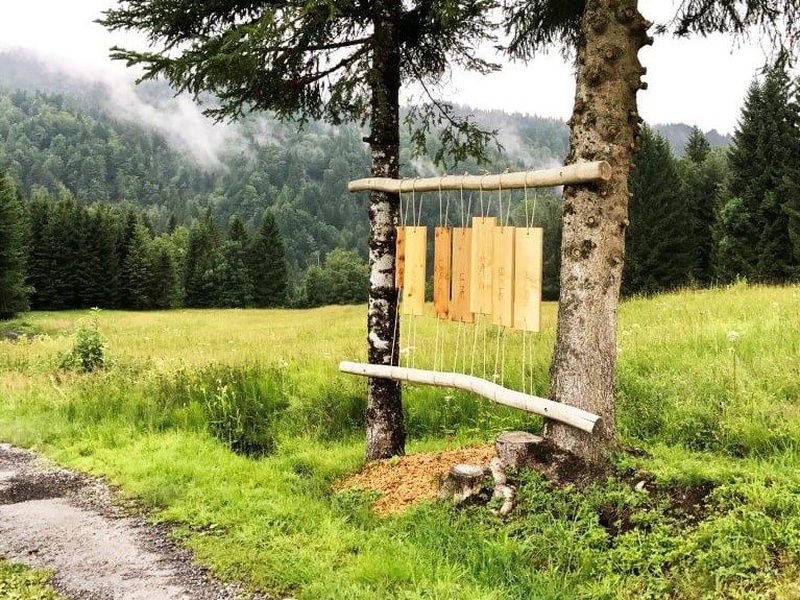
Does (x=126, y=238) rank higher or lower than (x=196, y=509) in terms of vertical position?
higher

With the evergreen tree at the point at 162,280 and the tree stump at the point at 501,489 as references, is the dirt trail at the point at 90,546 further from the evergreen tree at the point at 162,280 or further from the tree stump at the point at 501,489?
the evergreen tree at the point at 162,280

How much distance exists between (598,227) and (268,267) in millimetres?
75504

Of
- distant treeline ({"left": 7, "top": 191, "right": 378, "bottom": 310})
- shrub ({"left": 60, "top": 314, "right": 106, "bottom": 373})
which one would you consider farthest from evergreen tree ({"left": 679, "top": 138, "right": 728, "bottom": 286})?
distant treeline ({"left": 7, "top": 191, "right": 378, "bottom": 310})

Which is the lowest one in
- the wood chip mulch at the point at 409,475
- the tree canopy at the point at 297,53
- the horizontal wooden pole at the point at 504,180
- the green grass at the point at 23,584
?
the green grass at the point at 23,584

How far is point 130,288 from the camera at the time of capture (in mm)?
62719

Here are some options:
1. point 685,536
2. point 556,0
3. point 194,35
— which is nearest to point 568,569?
point 685,536

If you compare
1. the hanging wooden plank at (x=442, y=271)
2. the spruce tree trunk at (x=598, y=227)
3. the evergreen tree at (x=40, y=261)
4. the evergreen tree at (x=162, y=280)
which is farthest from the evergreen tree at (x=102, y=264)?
the spruce tree trunk at (x=598, y=227)

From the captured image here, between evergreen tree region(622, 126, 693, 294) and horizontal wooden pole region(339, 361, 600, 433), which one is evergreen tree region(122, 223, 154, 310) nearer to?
evergreen tree region(622, 126, 693, 294)

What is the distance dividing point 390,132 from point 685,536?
190 inches

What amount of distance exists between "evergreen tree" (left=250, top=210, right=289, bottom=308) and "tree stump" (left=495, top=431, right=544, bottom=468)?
7399cm

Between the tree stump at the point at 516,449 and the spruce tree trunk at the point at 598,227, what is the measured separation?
23cm

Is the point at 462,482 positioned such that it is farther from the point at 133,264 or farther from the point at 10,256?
the point at 133,264

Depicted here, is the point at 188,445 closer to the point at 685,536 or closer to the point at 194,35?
the point at 194,35

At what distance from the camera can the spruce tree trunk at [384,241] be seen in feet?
22.7
